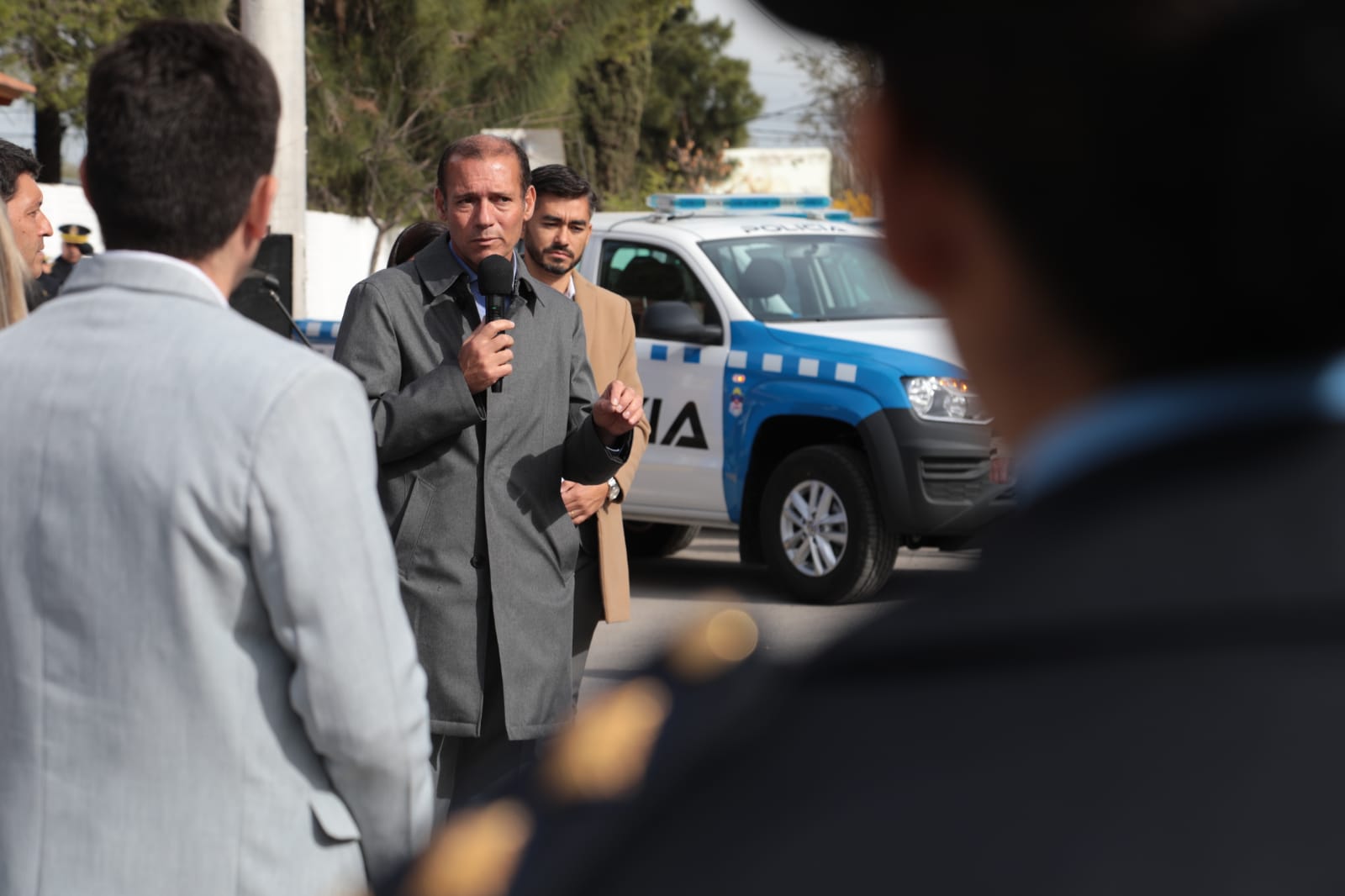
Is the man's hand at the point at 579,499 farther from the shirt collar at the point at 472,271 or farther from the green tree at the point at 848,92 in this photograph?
the green tree at the point at 848,92

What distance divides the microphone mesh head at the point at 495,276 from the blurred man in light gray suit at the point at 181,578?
6.40 feet

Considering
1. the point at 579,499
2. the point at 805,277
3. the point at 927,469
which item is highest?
the point at 805,277

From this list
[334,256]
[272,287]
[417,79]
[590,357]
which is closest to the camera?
[590,357]

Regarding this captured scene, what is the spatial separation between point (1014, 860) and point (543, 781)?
0.70 ft

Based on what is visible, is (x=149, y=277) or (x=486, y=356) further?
(x=486, y=356)

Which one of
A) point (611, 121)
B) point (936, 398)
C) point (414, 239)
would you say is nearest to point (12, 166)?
point (414, 239)

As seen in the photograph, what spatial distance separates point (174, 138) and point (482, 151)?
8.03ft

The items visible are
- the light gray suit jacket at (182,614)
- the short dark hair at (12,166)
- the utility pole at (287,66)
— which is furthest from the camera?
the utility pole at (287,66)

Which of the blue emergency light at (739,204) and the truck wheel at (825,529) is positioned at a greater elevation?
the blue emergency light at (739,204)

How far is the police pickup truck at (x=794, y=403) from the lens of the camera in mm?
8992

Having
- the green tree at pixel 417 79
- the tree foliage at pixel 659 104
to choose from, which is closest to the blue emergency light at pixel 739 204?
the tree foliage at pixel 659 104

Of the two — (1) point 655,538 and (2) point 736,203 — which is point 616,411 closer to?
(1) point 655,538

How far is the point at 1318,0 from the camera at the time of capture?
63 centimetres

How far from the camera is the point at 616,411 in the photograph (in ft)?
13.2
